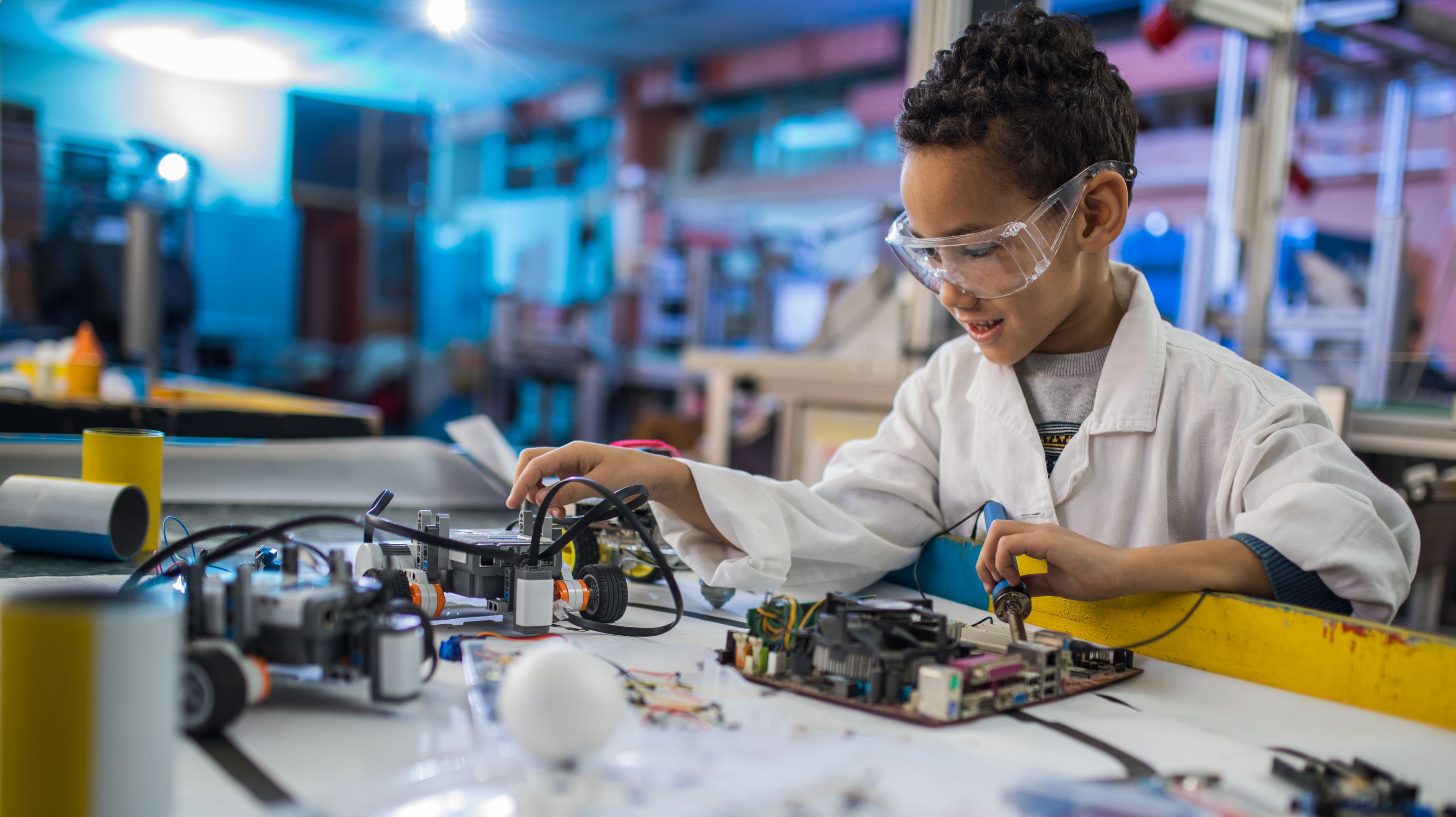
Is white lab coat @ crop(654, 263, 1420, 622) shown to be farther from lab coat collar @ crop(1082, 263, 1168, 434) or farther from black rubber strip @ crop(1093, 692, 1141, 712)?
black rubber strip @ crop(1093, 692, 1141, 712)

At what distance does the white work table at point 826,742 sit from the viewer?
503mm

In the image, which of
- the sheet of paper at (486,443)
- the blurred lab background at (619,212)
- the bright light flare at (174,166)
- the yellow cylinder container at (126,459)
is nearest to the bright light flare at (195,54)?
the blurred lab background at (619,212)

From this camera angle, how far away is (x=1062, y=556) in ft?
2.75

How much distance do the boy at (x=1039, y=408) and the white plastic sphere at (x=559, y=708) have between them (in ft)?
1.35

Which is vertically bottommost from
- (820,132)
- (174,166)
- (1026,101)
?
(1026,101)

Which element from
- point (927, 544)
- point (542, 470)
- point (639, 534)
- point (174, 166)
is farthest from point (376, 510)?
point (174, 166)

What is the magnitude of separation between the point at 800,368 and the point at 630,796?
99.3 inches

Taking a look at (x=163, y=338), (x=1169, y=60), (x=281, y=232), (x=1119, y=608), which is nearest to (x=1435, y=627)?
(x=1119, y=608)

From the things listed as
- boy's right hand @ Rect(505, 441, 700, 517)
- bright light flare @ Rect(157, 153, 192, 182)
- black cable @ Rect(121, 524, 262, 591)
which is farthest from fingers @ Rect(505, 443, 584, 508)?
bright light flare @ Rect(157, 153, 192, 182)

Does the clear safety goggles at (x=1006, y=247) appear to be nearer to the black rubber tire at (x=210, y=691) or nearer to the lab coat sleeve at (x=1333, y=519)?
the lab coat sleeve at (x=1333, y=519)

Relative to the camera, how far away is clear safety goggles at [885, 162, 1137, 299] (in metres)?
1.02

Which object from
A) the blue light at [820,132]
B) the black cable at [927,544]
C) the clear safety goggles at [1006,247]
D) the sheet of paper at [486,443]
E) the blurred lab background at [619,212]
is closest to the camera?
the clear safety goggles at [1006,247]

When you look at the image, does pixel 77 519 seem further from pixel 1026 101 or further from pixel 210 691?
pixel 1026 101

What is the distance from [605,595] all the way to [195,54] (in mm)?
4336
